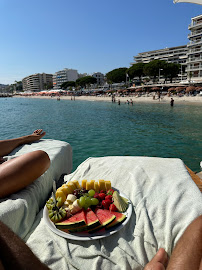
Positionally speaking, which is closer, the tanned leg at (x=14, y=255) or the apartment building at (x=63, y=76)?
the tanned leg at (x=14, y=255)

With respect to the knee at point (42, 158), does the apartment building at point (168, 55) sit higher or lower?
higher

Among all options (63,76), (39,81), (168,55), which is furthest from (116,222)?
(39,81)

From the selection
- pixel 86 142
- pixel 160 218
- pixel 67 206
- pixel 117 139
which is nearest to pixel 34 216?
pixel 67 206

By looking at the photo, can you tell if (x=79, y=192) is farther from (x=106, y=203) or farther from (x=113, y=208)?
(x=113, y=208)

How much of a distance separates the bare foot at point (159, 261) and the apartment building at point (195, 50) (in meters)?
61.8

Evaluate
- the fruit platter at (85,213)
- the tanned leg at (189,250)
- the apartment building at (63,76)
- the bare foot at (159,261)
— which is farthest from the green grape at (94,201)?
the apartment building at (63,76)

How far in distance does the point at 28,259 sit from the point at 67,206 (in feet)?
3.85

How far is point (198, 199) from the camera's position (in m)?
2.14

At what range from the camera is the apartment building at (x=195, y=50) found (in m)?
54.1

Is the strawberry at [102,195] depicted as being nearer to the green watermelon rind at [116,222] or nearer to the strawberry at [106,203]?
the strawberry at [106,203]

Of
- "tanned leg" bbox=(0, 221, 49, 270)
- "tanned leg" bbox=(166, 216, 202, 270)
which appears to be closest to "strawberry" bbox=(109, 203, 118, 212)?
"tanned leg" bbox=(166, 216, 202, 270)

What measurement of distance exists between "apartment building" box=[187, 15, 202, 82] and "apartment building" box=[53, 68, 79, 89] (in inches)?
4507

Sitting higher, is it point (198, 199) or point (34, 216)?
point (198, 199)

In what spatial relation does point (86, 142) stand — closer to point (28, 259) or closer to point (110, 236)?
point (110, 236)
